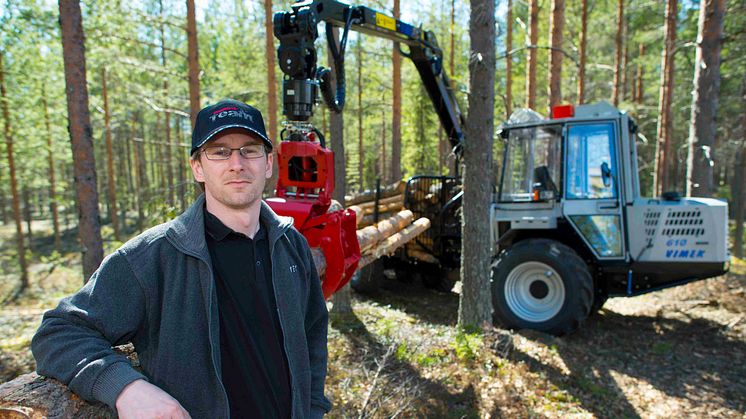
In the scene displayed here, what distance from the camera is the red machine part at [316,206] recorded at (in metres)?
3.34

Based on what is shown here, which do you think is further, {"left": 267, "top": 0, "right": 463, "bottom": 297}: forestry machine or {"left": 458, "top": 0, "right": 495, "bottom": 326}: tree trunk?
{"left": 458, "top": 0, "right": 495, "bottom": 326}: tree trunk

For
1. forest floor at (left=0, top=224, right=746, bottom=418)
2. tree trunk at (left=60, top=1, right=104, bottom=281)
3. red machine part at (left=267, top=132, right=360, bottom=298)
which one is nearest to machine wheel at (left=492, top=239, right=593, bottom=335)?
forest floor at (left=0, top=224, right=746, bottom=418)

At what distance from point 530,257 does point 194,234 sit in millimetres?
5940

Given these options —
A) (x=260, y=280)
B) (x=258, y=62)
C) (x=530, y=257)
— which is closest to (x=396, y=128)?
(x=258, y=62)

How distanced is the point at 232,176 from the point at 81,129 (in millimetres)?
5782

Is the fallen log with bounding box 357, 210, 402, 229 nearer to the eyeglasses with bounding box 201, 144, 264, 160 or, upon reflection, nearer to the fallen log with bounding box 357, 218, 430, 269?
the fallen log with bounding box 357, 218, 430, 269

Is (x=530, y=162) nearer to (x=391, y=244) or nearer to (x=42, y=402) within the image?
(x=391, y=244)

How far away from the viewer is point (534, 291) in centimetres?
700

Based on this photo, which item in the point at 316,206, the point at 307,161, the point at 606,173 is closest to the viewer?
the point at 316,206

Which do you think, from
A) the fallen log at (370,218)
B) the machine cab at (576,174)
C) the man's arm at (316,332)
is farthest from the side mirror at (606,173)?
the man's arm at (316,332)

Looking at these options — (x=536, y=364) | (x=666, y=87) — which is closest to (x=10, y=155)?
(x=536, y=364)

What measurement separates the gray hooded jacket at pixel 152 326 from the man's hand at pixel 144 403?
1.0 inches

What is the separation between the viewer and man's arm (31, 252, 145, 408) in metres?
1.39

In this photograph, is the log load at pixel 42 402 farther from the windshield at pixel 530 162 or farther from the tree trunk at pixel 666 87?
the tree trunk at pixel 666 87
